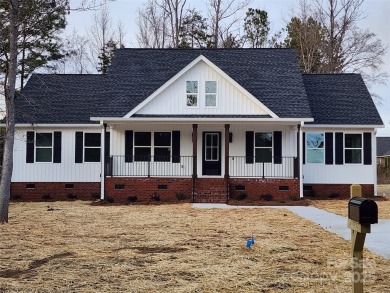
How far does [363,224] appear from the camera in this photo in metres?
3.84

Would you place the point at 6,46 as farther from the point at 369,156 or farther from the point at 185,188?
the point at 369,156

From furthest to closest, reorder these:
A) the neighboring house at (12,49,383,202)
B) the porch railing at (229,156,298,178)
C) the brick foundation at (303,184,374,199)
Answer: the brick foundation at (303,184,374,199) < the porch railing at (229,156,298,178) < the neighboring house at (12,49,383,202)

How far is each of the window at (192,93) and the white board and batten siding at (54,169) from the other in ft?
15.2

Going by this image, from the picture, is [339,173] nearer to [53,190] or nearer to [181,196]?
[181,196]

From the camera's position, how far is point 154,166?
20.1 meters

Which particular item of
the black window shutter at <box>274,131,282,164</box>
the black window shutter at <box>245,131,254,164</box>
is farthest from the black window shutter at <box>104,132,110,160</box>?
the black window shutter at <box>274,131,282,164</box>

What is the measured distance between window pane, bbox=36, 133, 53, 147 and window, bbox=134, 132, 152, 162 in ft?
13.8

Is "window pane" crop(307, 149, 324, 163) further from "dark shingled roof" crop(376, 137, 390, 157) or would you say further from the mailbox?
"dark shingled roof" crop(376, 137, 390, 157)

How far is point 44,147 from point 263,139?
9904 millimetres

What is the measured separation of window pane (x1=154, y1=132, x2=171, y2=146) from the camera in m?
20.4

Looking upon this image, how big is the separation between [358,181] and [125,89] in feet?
36.7

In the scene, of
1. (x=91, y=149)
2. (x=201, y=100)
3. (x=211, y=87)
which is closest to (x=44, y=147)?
(x=91, y=149)

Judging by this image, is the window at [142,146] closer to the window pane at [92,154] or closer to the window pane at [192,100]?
the window pane at [92,154]

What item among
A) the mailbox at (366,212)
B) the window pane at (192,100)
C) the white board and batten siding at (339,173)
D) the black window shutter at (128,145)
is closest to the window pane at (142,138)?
the black window shutter at (128,145)
